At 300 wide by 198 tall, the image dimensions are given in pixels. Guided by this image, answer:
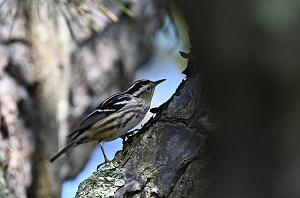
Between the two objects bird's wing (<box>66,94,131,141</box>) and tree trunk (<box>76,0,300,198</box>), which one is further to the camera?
bird's wing (<box>66,94,131,141</box>)

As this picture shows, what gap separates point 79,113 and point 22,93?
74cm

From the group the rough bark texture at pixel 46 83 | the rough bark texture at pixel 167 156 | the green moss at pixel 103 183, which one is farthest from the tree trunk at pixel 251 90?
the rough bark texture at pixel 46 83

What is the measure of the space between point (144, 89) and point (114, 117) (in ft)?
1.12

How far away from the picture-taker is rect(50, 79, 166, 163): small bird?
16.7ft

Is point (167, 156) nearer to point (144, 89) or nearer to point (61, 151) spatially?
point (61, 151)

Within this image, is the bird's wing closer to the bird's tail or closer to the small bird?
the small bird

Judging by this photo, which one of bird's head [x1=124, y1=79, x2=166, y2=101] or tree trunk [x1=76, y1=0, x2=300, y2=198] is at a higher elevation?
bird's head [x1=124, y1=79, x2=166, y2=101]

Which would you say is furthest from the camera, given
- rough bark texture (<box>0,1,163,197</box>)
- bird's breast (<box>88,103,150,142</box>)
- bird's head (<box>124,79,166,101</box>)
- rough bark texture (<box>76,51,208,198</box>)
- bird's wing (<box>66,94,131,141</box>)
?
bird's head (<box>124,79,166,101</box>)

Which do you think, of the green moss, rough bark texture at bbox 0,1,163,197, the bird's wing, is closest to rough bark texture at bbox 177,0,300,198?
the green moss

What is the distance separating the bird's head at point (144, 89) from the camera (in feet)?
17.7

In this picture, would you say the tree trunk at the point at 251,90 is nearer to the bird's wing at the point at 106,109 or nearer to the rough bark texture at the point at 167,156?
the rough bark texture at the point at 167,156

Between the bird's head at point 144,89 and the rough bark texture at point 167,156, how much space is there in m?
2.07

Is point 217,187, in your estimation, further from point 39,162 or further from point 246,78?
point 39,162

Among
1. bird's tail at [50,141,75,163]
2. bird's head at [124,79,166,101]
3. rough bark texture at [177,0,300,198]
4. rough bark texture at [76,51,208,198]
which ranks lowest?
rough bark texture at [177,0,300,198]
